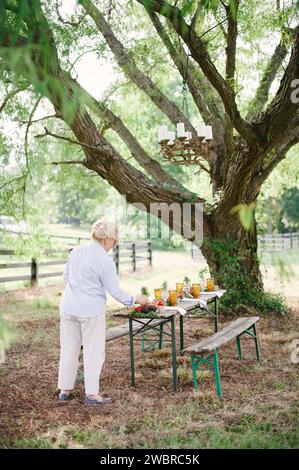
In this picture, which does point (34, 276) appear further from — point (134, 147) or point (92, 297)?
point (92, 297)

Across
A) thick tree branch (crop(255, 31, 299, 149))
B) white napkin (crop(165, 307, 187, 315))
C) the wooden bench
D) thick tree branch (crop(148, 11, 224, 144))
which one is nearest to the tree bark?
thick tree branch (crop(148, 11, 224, 144))

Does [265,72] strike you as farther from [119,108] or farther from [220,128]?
[119,108]

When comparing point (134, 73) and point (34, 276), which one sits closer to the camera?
point (134, 73)

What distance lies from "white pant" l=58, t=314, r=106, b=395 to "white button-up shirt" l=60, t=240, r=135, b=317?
3.8 inches

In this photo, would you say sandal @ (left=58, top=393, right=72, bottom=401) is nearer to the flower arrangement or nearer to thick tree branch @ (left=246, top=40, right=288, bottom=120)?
the flower arrangement

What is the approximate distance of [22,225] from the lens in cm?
916

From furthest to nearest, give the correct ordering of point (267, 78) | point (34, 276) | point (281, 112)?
point (34, 276) < point (267, 78) < point (281, 112)

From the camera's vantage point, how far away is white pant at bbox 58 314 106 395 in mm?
4875

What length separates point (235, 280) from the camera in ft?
31.6


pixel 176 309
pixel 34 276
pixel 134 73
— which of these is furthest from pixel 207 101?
pixel 34 276

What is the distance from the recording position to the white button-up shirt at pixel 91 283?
4852mm

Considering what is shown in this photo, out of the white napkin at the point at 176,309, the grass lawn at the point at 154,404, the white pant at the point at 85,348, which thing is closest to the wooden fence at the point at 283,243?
the grass lawn at the point at 154,404

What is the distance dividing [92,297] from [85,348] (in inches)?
19.0
